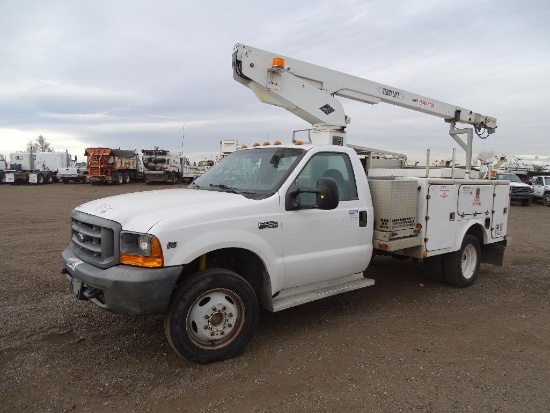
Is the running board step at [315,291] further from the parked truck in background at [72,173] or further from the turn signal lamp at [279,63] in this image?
the parked truck in background at [72,173]

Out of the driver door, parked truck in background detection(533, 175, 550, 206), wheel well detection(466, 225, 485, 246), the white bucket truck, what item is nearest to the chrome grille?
the white bucket truck

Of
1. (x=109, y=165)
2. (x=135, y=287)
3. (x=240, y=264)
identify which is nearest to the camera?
(x=135, y=287)

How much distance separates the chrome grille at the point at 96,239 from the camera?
338cm

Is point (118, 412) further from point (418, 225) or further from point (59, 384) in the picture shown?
point (418, 225)

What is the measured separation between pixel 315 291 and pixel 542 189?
25126 mm

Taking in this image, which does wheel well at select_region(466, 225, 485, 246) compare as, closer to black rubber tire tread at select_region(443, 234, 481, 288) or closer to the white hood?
black rubber tire tread at select_region(443, 234, 481, 288)

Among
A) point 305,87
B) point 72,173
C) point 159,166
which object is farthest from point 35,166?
point 305,87

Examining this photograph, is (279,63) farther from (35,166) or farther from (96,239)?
(35,166)

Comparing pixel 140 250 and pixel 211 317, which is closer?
pixel 140 250

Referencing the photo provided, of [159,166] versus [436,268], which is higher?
[159,166]

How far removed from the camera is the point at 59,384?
3248 mm

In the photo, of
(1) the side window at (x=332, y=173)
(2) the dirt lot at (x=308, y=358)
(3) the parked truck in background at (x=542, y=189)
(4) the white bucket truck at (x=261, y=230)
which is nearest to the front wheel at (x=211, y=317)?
(4) the white bucket truck at (x=261, y=230)

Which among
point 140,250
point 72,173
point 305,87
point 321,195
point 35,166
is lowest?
point 72,173

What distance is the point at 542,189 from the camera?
2417 cm
